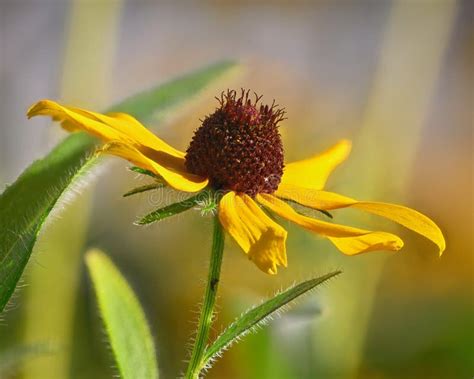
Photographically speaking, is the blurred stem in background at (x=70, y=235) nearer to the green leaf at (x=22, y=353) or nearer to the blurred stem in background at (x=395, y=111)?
the green leaf at (x=22, y=353)

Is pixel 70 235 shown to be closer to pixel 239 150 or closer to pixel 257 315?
pixel 239 150

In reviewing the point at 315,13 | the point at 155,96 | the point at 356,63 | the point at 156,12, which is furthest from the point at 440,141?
the point at 155,96

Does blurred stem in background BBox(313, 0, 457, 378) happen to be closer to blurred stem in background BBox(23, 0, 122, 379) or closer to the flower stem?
blurred stem in background BBox(23, 0, 122, 379)

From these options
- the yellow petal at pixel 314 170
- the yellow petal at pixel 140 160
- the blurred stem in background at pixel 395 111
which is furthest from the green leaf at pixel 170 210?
the blurred stem in background at pixel 395 111

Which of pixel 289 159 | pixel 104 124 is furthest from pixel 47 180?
pixel 289 159

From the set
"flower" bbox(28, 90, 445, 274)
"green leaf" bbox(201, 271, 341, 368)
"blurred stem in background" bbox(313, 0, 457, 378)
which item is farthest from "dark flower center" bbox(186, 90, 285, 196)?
"blurred stem in background" bbox(313, 0, 457, 378)

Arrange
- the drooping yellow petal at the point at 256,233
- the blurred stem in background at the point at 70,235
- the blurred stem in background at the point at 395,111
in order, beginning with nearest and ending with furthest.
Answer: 1. the drooping yellow petal at the point at 256,233
2. the blurred stem in background at the point at 70,235
3. the blurred stem in background at the point at 395,111
